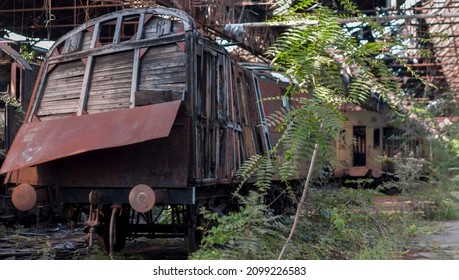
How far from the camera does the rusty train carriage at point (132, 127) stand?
5.79 meters

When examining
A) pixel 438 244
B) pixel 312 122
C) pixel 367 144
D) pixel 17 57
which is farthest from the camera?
pixel 367 144

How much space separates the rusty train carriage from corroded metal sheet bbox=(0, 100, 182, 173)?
0.01 meters

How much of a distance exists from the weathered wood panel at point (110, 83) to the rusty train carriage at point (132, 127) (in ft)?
0.04

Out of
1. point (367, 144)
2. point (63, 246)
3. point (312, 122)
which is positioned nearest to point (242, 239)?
point (312, 122)

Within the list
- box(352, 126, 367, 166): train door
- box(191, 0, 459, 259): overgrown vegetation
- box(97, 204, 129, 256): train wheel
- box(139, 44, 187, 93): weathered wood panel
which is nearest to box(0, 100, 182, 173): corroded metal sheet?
box(139, 44, 187, 93): weathered wood panel

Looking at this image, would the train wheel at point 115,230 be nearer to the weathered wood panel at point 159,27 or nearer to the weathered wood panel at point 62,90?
the weathered wood panel at point 62,90

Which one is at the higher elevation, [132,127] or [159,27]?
[159,27]

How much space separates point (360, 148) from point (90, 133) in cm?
1796

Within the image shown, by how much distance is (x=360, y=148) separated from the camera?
22.5 metres

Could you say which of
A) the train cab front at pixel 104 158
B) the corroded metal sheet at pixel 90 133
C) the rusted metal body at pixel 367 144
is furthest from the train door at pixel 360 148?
the corroded metal sheet at pixel 90 133

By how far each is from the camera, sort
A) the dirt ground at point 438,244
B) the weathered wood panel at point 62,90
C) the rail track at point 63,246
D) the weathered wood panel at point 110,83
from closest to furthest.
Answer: the weathered wood panel at point 110,83, the dirt ground at point 438,244, the weathered wood panel at point 62,90, the rail track at point 63,246

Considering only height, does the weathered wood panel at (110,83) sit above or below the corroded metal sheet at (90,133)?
above

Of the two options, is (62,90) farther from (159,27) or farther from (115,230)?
(115,230)
